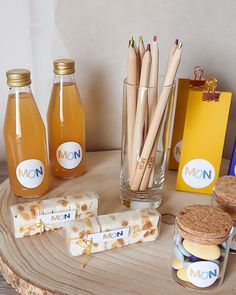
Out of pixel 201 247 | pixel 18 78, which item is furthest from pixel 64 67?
pixel 201 247

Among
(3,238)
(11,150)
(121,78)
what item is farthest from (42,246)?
(121,78)

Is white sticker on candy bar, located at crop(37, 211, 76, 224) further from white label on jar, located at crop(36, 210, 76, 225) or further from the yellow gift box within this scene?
the yellow gift box

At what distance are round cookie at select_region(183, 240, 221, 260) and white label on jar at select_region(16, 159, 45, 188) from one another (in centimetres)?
28

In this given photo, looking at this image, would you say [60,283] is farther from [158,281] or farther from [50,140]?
[50,140]

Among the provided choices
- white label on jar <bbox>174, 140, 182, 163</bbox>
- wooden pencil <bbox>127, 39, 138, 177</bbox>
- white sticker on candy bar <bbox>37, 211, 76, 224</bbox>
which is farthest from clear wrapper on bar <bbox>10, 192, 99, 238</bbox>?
white label on jar <bbox>174, 140, 182, 163</bbox>

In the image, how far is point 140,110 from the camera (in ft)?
1.89

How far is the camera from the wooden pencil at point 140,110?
0.55m

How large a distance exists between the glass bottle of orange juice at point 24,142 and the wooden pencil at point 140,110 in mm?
151

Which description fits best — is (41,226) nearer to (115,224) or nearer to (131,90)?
(115,224)

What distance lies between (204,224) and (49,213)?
0.73ft

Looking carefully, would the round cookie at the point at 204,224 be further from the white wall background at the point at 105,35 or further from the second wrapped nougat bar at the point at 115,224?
the white wall background at the point at 105,35

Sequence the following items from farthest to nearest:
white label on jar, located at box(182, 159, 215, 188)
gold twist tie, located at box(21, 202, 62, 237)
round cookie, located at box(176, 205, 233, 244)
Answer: white label on jar, located at box(182, 159, 215, 188), gold twist tie, located at box(21, 202, 62, 237), round cookie, located at box(176, 205, 233, 244)

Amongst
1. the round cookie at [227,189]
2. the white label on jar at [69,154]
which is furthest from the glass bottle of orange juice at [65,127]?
the round cookie at [227,189]

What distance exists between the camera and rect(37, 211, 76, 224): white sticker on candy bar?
0.57 metres
